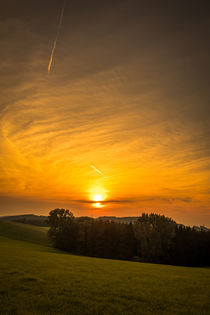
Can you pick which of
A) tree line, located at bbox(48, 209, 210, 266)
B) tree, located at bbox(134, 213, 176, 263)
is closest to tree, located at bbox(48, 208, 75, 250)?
tree line, located at bbox(48, 209, 210, 266)

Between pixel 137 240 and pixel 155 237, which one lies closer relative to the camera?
pixel 155 237

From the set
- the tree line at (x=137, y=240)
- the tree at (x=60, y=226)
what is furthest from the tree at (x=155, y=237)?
the tree at (x=60, y=226)

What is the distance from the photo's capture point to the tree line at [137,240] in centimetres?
7388

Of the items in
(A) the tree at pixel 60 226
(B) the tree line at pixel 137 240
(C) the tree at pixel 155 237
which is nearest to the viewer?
(C) the tree at pixel 155 237

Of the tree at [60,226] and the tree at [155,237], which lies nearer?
the tree at [155,237]

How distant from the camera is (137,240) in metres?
81.3

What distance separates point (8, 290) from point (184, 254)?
8032 centimetres

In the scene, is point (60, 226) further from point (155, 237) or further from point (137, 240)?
point (155, 237)

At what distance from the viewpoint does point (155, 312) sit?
36.2 ft

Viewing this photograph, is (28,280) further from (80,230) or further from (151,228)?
(80,230)

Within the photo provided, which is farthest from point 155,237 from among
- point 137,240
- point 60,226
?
point 60,226

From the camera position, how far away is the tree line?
73875mm

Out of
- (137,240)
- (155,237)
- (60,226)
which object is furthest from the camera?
(60,226)

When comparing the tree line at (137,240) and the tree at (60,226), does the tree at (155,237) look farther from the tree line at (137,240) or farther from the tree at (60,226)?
the tree at (60,226)
